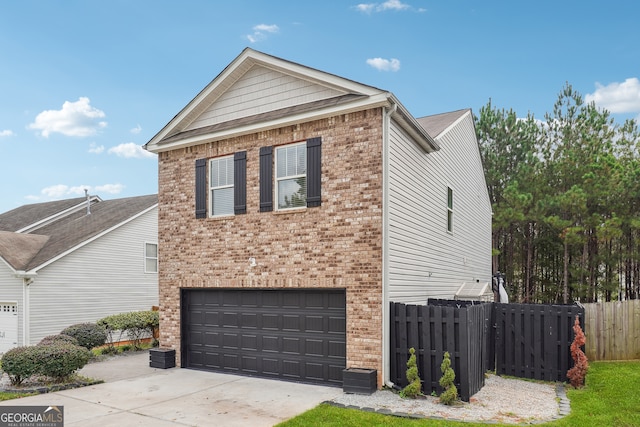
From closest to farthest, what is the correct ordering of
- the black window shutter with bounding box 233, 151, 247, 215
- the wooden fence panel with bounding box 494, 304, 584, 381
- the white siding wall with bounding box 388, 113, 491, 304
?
1. the white siding wall with bounding box 388, 113, 491, 304
2. the wooden fence panel with bounding box 494, 304, 584, 381
3. the black window shutter with bounding box 233, 151, 247, 215

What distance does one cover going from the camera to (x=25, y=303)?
1738cm

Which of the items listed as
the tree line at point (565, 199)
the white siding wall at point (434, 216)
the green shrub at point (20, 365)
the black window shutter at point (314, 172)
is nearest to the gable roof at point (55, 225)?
the green shrub at point (20, 365)

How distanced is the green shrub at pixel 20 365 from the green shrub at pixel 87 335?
4.88 m

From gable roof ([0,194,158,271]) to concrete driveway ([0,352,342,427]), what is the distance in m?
9.04

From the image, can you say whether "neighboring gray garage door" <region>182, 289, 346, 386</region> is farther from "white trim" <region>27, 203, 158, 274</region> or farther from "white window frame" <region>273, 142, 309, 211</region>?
"white trim" <region>27, 203, 158, 274</region>

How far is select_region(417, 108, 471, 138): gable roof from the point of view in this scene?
13999 mm

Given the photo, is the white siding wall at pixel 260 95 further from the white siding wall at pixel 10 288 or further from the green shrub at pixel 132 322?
the white siding wall at pixel 10 288

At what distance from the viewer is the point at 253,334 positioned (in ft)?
36.7

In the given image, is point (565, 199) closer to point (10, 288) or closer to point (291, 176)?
point (291, 176)

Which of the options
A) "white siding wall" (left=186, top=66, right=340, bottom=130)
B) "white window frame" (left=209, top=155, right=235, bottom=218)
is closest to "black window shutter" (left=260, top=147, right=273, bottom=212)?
"white window frame" (left=209, top=155, right=235, bottom=218)

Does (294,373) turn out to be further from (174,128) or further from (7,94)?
Result: (7,94)

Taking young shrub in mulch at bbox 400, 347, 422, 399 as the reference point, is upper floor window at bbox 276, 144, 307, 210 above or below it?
above

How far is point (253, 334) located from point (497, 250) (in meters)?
20.2

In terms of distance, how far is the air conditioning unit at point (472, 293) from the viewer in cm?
1465
